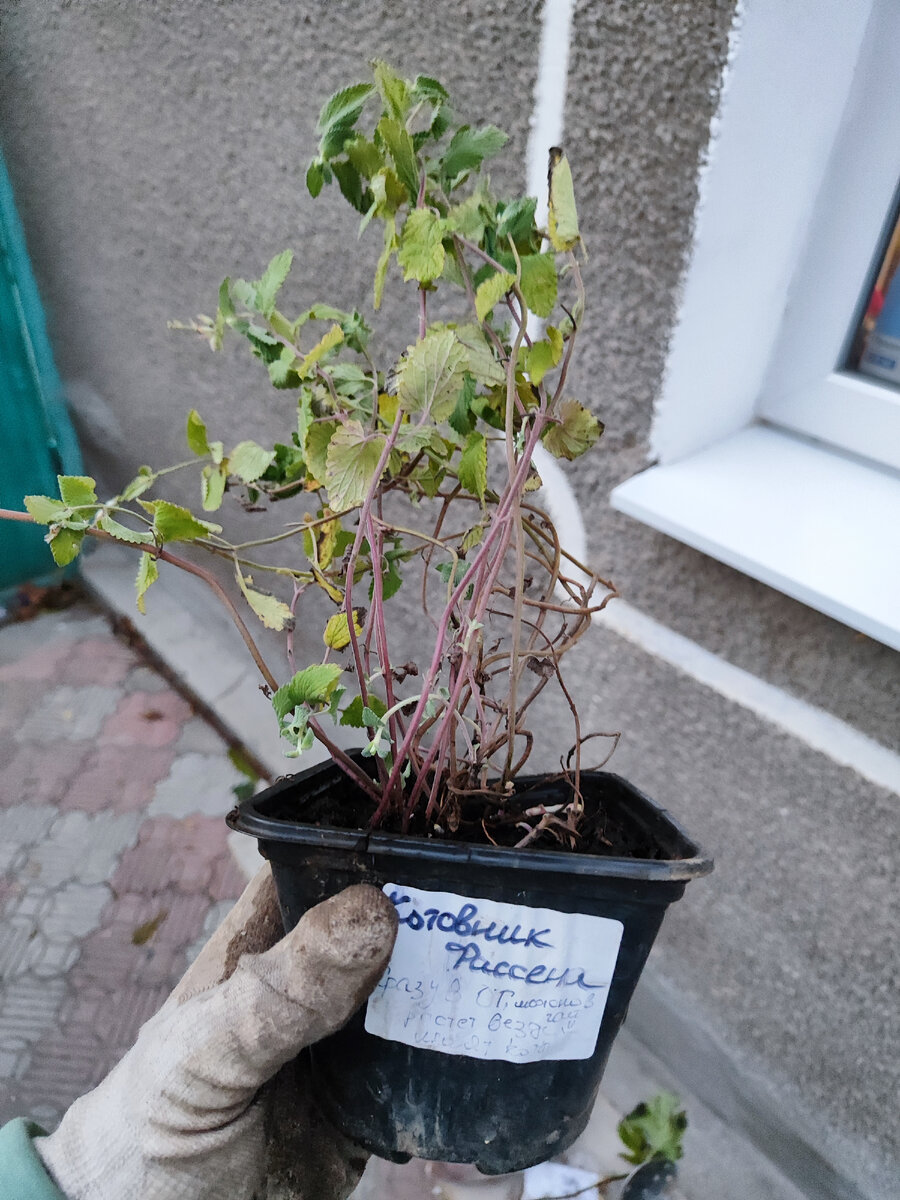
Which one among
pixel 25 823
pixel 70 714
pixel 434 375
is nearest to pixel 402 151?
pixel 434 375

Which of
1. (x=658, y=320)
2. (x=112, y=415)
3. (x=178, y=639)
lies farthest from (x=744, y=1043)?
(x=112, y=415)

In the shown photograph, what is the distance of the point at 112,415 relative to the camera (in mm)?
2322

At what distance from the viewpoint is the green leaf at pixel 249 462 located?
2.20ft

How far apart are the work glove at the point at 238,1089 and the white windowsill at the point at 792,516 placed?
0.53 m

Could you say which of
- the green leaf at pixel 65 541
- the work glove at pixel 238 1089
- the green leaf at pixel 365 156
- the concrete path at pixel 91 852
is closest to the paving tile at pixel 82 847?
the concrete path at pixel 91 852

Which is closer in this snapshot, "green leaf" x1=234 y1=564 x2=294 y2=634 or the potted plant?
the potted plant

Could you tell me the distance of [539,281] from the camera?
1.57 ft

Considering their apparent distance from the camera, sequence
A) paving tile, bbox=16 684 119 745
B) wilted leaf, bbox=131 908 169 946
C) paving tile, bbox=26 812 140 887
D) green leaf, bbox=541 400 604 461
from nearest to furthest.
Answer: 1. green leaf, bbox=541 400 604 461
2. wilted leaf, bbox=131 908 169 946
3. paving tile, bbox=26 812 140 887
4. paving tile, bbox=16 684 119 745

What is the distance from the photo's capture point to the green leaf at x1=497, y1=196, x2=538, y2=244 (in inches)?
19.8

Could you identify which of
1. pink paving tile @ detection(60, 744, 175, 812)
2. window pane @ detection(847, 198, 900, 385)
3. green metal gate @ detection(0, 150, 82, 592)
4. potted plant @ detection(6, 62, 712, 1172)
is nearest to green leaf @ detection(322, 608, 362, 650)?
potted plant @ detection(6, 62, 712, 1172)

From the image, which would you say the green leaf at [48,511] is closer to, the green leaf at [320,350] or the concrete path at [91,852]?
the green leaf at [320,350]

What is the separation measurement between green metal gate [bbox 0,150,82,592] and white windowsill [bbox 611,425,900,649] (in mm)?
2010

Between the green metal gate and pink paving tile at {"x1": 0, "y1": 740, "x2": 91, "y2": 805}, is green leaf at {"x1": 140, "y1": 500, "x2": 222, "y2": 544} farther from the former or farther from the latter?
the green metal gate

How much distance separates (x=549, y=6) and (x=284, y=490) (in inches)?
23.9
